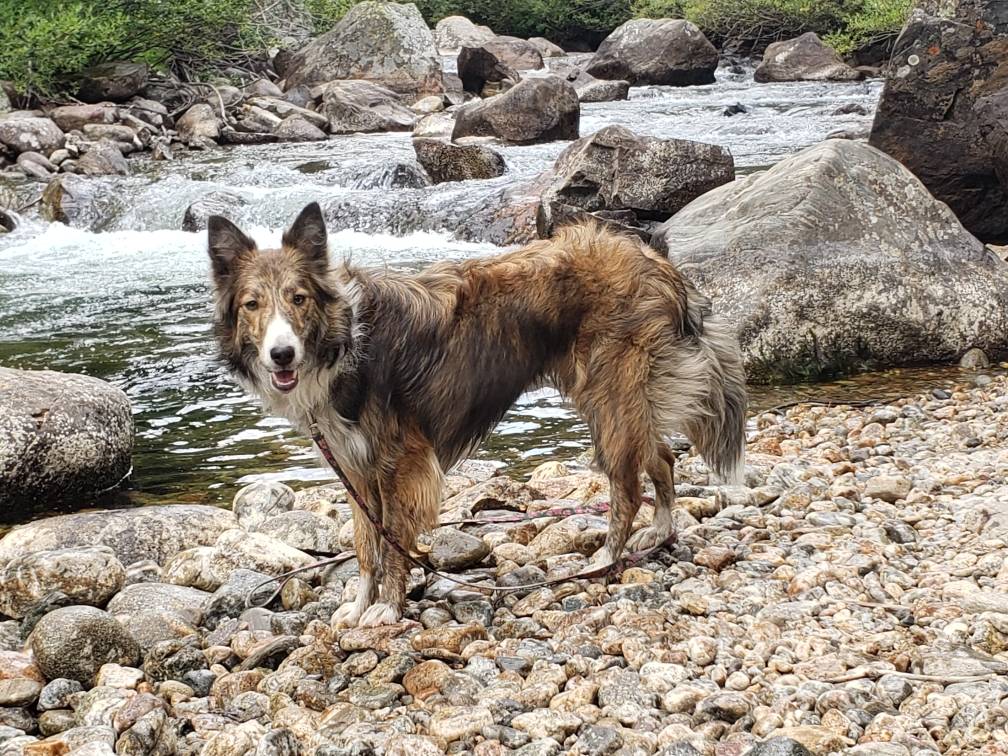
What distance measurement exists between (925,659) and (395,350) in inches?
94.7

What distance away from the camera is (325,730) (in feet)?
12.5

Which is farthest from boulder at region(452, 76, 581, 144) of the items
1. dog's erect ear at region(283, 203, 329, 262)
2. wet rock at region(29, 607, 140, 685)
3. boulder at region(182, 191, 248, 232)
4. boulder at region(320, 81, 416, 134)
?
wet rock at region(29, 607, 140, 685)

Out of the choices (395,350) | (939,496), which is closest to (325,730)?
(395,350)

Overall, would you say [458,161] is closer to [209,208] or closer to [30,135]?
[209,208]

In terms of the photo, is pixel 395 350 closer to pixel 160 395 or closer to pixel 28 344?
pixel 160 395

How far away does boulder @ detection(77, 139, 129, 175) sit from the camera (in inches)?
806

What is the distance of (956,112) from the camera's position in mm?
11016

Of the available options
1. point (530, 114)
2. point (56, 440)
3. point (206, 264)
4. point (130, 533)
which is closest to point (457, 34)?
point (530, 114)

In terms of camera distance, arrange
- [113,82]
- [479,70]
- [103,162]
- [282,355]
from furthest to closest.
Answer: [479,70]
[113,82]
[103,162]
[282,355]

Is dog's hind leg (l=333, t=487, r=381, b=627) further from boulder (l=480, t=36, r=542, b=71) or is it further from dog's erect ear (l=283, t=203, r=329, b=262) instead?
boulder (l=480, t=36, r=542, b=71)

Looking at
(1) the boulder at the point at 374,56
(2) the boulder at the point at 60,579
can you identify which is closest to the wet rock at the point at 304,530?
(2) the boulder at the point at 60,579

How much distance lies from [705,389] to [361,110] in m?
22.5

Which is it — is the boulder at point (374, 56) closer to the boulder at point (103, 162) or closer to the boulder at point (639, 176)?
the boulder at point (103, 162)

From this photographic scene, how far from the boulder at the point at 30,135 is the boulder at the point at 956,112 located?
1639 centimetres
